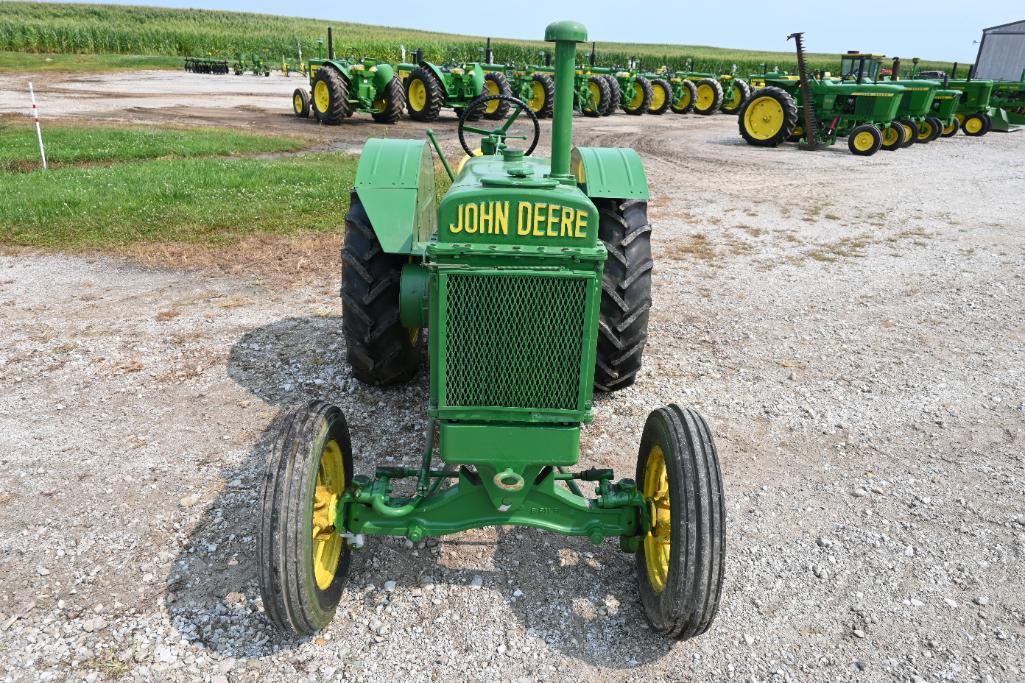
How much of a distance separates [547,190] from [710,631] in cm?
176

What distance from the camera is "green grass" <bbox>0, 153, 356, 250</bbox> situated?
7.57m

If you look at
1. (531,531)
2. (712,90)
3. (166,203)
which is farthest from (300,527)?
(712,90)

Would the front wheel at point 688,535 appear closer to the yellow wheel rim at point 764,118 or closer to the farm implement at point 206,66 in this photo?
the yellow wheel rim at point 764,118

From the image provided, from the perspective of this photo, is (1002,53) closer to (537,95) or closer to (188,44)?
(537,95)

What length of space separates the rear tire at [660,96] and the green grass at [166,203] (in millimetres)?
15624

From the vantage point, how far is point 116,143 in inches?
488

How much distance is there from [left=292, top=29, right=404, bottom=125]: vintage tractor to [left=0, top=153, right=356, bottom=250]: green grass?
6595 millimetres

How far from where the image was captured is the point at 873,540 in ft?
11.1

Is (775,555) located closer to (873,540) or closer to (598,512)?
(873,540)

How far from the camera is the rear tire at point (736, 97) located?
84.6 ft

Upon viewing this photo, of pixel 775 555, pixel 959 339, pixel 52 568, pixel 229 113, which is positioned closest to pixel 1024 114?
pixel 959 339

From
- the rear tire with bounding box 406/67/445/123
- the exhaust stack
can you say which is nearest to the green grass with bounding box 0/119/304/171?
the rear tire with bounding box 406/67/445/123

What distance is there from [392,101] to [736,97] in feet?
46.5

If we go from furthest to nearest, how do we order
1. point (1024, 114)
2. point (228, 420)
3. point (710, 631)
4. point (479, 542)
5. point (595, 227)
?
point (1024, 114), point (228, 420), point (479, 542), point (710, 631), point (595, 227)
